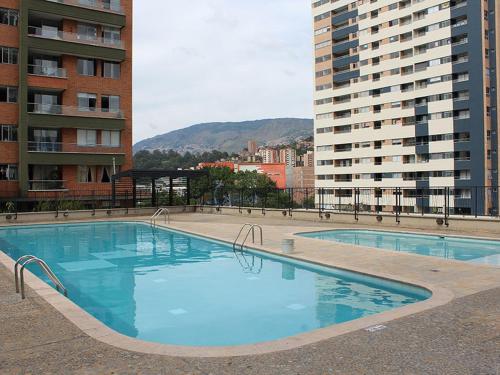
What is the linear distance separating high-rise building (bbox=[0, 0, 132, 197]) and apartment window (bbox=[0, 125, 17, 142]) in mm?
69

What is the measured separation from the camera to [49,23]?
127 ft

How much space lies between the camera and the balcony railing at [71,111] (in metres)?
36.4

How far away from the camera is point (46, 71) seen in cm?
3684

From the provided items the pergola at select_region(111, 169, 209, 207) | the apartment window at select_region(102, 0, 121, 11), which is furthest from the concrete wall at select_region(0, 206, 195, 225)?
the apartment window at select_region(102, 0, 121, 11)

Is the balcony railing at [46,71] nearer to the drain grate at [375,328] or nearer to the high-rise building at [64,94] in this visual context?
the high-rise building at [64,94]

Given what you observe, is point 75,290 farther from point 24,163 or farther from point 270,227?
point 24,163

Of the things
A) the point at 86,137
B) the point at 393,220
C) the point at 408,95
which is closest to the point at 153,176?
the point at 86,137

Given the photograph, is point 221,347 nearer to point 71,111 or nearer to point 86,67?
point 71,111

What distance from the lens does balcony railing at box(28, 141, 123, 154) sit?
1436 inches

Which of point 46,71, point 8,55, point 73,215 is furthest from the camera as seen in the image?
point 46,71

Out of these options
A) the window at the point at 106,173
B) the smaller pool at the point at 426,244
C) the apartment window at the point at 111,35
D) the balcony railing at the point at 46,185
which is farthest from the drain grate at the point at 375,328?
the apartment window at the point at 111,35

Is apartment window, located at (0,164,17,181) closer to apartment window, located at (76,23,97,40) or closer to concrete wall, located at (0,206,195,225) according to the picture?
concrete wall, located at (0,206,195,225)

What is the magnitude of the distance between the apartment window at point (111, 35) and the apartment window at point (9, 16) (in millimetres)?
6800

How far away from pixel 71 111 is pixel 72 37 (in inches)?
243
